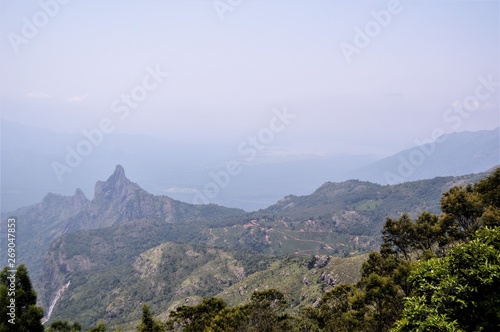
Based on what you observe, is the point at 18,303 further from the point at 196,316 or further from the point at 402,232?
the point at 402,232

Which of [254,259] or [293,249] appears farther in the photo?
[293,249]

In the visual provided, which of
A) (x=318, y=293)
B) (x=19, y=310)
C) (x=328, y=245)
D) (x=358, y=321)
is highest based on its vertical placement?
(x=19, y=310)

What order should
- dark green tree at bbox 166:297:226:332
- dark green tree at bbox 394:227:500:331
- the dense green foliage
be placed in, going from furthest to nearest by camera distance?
dark green tree at bbox 166:297:226:332
the dense green foliage
dark green tree at bbox 394:227:500:331

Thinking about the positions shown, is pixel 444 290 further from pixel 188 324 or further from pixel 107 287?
pixel 107 287

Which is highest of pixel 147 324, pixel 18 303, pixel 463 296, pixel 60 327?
pixel 18 303

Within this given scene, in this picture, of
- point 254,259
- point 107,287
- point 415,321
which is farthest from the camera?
point 107,287

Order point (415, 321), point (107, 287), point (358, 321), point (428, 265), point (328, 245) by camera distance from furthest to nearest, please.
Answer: point (328, 245) → point (107, 287) → point (358, 321) → point (428, 265) → point (415, 321)

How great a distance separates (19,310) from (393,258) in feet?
93.0

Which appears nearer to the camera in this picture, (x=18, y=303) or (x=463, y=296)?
(x=463, y=296)

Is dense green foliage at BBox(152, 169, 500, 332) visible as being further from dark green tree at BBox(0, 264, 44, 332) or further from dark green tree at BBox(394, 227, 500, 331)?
dark green tree at BBox(0, 264, 44, 332)

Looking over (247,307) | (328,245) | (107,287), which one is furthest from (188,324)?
(328,245)

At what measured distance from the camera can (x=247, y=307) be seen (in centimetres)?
3012

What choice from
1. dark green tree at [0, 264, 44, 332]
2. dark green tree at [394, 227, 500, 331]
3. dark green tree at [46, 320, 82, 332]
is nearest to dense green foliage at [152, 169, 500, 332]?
dark green tree at [394, 227, 500, 331]

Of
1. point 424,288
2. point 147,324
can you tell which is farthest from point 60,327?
point 424,288
